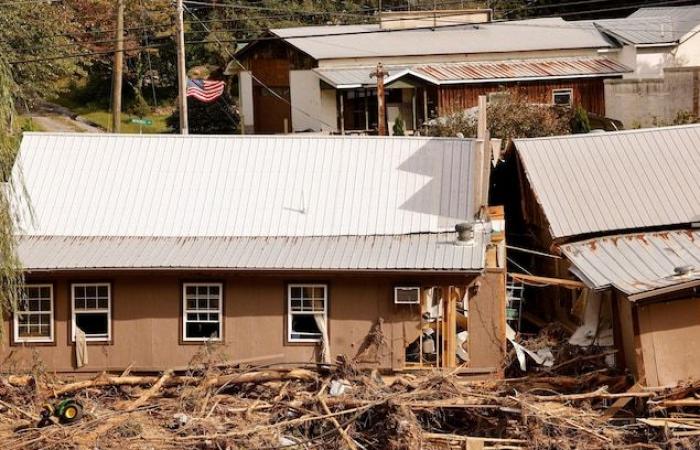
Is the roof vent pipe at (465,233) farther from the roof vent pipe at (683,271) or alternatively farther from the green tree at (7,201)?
the green tree at (7,201)

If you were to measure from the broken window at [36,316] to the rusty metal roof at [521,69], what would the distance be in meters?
24.1

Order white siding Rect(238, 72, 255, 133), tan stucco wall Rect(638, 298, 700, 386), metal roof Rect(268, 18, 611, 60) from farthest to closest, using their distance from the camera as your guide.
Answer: white siding Rect(238, 72, 255, 133), metal roof Rect(268, 18, 611, 60), tan stucco wall Rect(638, 298, 700, 386)

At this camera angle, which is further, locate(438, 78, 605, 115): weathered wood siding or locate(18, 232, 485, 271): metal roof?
locate(438, 78, 605, 115): weathered wood siding

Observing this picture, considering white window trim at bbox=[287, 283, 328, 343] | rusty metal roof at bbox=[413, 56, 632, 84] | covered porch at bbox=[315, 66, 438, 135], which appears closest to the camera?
white window trim at bbox=[287, 283, 328, 343]

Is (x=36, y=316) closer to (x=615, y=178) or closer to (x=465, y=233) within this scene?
(x=465, y=233)

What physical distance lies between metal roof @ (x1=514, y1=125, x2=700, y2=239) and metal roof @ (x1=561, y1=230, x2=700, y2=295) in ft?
1.44

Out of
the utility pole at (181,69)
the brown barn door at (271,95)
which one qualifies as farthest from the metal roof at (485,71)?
the utility pole at (181,69)

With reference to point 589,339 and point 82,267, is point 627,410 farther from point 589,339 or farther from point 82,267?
point 82,267

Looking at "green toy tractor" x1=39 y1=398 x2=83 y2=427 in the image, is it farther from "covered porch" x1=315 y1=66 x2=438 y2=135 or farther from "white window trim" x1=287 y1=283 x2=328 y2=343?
"covered porch" x1=315 y1=66 x2=438 y2=135

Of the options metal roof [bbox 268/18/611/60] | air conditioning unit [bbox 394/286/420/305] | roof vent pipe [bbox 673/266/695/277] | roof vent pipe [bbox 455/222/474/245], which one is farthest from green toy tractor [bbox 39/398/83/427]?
metal roof [bbox 268/18/611/60]

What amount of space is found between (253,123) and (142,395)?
29597 mm

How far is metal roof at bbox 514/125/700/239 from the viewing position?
88.0 ft

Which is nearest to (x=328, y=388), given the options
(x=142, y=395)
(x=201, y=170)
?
(x=142, y=395)

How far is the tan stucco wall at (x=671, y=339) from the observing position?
22.6 m
